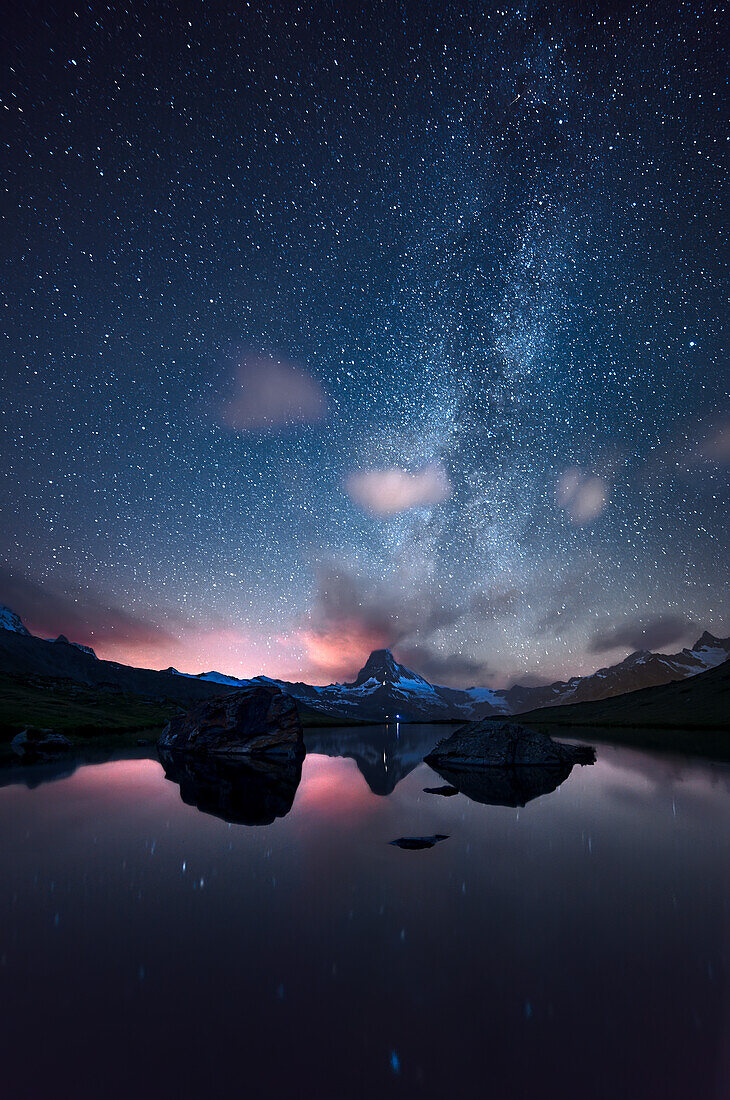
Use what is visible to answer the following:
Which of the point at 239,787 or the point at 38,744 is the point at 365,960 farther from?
the point at 38,744

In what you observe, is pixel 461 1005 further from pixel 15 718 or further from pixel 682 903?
pixel 15 718

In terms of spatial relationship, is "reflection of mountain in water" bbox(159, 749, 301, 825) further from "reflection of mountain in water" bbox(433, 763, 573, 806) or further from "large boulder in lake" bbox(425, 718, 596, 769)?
"large boulder in lake" bbox(425, 718, 596, 769)

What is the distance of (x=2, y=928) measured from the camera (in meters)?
8.66

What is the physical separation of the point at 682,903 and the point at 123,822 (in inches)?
711

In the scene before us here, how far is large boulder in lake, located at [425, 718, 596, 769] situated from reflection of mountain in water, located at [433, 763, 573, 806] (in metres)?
0.64

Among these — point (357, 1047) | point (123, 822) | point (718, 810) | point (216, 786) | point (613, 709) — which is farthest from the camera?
point (613, 709)

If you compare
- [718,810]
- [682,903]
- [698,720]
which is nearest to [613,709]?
[698,720]

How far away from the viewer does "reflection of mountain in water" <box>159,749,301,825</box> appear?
1877cm

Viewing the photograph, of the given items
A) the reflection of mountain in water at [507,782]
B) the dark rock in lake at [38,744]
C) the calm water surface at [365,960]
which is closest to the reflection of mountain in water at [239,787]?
the calm water surface at [365,960]

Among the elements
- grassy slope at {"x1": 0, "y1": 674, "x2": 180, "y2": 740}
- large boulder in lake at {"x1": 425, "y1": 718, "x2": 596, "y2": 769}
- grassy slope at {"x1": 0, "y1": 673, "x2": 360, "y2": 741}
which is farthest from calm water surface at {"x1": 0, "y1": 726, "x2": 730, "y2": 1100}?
grassy slope at {"x1": 0, "y1": 674, "x2": 180, "y2": 740}

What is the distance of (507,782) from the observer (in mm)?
26656

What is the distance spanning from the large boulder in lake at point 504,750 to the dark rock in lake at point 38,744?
1672 inches

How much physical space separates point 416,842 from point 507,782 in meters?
15.5

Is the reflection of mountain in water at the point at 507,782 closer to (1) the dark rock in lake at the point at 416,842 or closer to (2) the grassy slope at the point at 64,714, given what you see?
(1) the dark rock in lake at the point at 416,842
